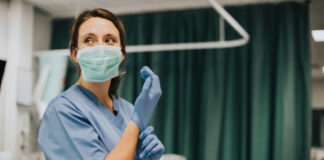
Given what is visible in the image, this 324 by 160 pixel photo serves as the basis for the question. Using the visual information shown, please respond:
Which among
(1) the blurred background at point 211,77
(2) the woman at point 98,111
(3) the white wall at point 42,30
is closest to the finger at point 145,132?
(2) the woman at point 98,111

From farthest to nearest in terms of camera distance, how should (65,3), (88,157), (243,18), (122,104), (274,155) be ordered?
(65,3), (243,18), (274,155), (122,104), (88,157)

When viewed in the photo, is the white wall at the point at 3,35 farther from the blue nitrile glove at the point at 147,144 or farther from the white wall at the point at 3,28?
the blue nitrile glove at the point at 147,144

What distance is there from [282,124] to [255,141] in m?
0.28

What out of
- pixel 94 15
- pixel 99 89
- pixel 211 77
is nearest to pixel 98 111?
pixel 99 89

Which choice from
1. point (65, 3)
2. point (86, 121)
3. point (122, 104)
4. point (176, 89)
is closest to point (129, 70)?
point (176, 89)

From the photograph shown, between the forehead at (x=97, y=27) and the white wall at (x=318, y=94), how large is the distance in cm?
210

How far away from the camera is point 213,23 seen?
294 cm

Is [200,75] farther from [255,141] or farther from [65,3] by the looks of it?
[65,3]

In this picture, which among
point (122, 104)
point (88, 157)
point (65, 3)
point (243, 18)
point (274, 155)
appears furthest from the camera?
point (65, 3)

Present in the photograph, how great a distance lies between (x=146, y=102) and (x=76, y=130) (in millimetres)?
220

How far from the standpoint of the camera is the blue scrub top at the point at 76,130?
854 millimetres

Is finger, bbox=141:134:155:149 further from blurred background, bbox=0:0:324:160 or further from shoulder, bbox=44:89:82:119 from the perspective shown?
blurred background, bbox=0:0:324:160

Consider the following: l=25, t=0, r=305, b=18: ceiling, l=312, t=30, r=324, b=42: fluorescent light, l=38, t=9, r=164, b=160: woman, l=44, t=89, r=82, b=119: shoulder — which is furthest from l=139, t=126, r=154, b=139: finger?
l=25, t=0, r=305, b=18: ceiling

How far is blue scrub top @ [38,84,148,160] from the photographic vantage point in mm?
854
